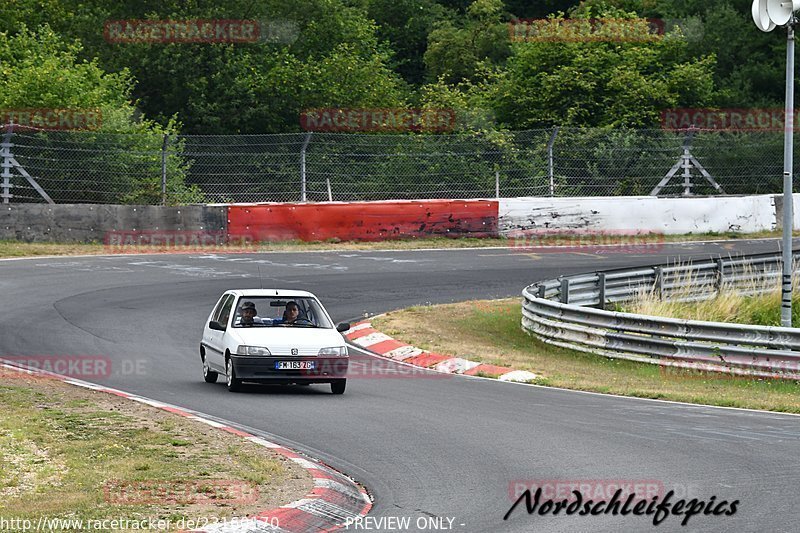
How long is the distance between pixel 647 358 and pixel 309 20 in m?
34.0

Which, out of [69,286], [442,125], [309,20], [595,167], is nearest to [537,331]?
[69,286]

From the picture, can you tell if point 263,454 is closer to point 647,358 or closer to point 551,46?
point 647,358

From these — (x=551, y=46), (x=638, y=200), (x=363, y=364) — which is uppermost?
(x=551, y=46)

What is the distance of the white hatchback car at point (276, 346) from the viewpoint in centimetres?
1560

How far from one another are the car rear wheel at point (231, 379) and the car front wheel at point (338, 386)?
1150mm

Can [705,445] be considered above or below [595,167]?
below

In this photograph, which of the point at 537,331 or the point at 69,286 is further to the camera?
the point at 69,286

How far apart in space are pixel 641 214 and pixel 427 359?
52.0ft

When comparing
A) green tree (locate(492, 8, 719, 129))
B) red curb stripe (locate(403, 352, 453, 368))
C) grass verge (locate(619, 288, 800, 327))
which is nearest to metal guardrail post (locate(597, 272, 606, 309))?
grass verge (locate(619, 288, 800, 327))

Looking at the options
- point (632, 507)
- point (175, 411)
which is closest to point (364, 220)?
point (175, 411)

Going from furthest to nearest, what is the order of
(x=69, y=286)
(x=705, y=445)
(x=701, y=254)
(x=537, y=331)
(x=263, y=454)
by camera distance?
(x=701, y=254), (x=69, y=286), (x=537, y=331), (x=705, y=445), (x=263, y=454)

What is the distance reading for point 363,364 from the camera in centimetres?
1920

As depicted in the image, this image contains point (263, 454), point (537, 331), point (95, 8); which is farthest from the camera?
point (95, 8)

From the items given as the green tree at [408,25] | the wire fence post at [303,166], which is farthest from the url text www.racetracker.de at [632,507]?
the green tree at [408,25]
